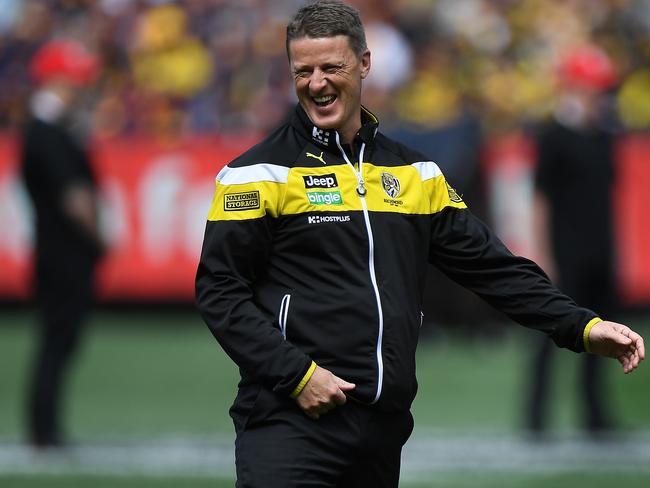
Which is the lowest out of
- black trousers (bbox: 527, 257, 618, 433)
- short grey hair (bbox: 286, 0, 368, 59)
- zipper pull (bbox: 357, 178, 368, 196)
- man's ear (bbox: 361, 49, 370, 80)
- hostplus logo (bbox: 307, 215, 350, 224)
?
black trousers (bbox: 527, 257, 618, 433)

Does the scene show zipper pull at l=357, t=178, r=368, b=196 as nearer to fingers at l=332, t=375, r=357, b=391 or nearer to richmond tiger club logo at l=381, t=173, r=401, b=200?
richmond tiger club logo at l=381, t=173, r=401, b=200

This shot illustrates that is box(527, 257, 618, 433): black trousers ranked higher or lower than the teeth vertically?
lower

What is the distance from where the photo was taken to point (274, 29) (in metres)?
17.2

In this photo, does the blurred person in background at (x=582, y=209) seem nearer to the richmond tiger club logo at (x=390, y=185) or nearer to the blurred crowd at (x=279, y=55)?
the richmond tiger club logo at (x=390, y=185)

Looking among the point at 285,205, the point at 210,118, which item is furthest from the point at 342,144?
the point at 210,118

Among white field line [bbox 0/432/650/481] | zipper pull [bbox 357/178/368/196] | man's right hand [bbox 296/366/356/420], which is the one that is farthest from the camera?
white field line [bbox 0/432/650/481]

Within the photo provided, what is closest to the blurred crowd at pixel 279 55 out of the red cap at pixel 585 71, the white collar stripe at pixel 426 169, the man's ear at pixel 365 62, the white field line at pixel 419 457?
the red cap at pixel 585 71

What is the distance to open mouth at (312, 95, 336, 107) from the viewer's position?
4.23 m

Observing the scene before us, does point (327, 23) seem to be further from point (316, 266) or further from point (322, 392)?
point (322, 392)

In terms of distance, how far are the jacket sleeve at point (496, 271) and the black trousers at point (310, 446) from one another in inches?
22.2

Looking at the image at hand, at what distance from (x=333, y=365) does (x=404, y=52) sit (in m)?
13.3

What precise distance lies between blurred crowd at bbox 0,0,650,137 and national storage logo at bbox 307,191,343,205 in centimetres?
1155

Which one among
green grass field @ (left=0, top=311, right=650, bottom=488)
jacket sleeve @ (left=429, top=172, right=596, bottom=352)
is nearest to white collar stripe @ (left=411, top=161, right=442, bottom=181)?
jacket sleeve @ (left=429, top=172, right=596, bottom=352)

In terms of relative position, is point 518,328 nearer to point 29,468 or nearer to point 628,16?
point 628,16
